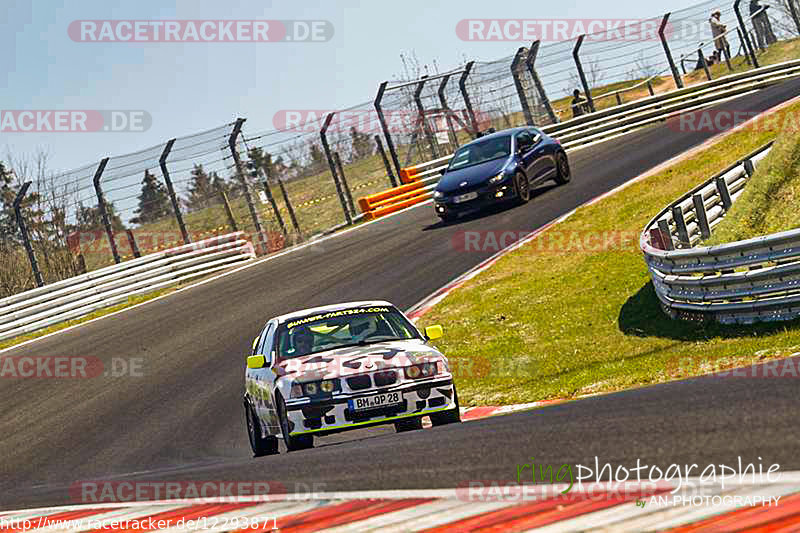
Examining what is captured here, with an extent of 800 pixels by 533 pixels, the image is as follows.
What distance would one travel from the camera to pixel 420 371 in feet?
33.0

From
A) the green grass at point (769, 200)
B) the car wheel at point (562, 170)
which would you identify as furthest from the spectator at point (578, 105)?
the green grass at point (769, 200)

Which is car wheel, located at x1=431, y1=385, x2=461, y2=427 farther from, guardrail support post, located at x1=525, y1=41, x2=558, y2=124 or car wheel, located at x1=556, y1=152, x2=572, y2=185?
guardrail support post, located at x1=525, y1=41, x2=558, y2=124

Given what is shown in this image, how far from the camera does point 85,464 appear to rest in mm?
13031

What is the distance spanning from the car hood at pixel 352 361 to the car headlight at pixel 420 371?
0.05m

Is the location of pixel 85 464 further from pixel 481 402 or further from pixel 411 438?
pixel 411 438

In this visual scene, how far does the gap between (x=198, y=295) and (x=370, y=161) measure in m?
11.1

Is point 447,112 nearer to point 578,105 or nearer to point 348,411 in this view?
point 578,105

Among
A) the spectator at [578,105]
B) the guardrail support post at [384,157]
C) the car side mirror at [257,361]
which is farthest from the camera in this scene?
the spectator at [578,105]

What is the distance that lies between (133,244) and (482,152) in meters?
8.38

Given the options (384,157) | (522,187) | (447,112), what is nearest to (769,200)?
(522,187)
